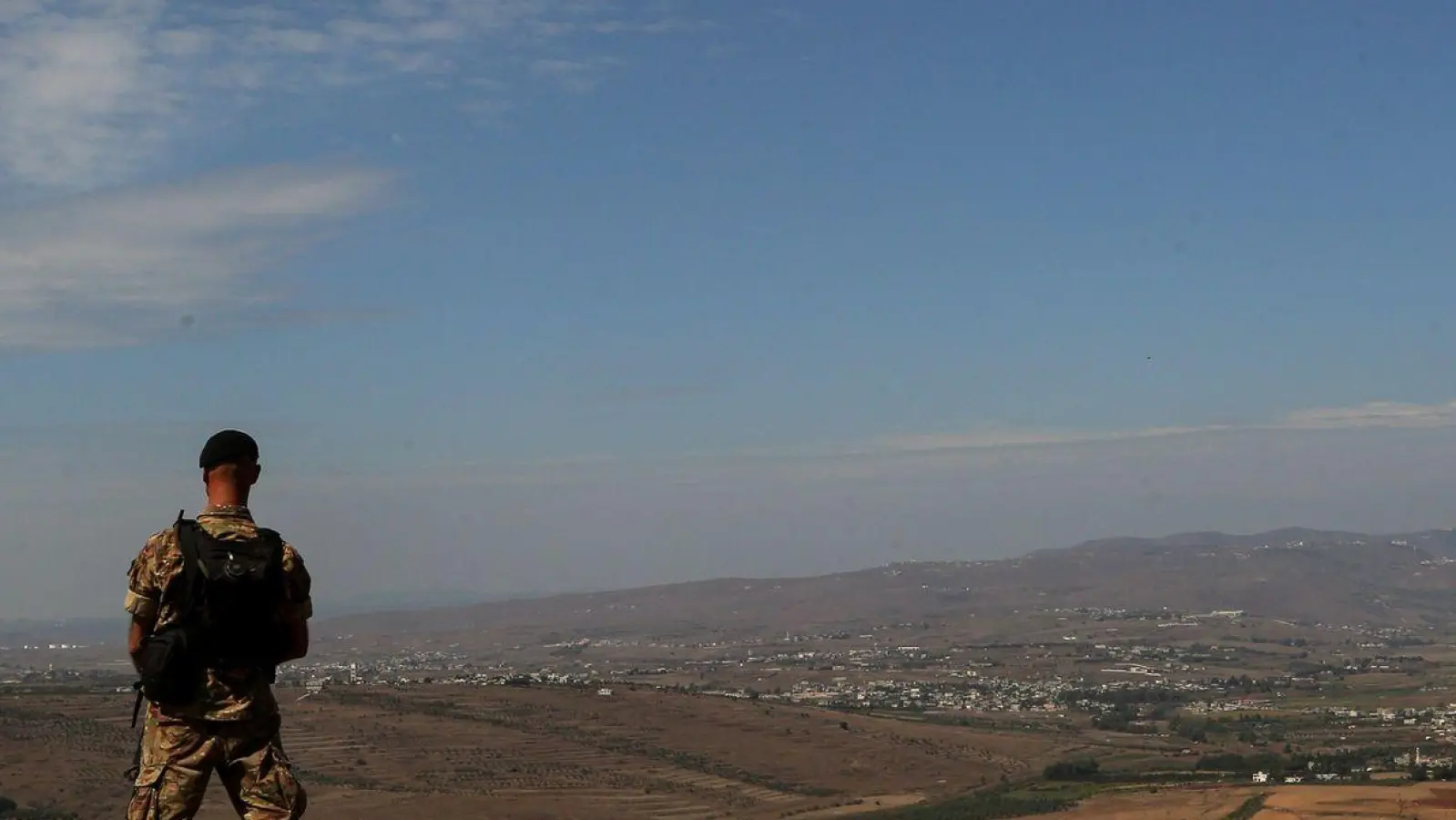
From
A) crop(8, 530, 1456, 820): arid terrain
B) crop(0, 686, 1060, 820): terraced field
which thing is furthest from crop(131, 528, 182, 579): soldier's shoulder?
crop(8, 530, 1456, 820): arid terrain

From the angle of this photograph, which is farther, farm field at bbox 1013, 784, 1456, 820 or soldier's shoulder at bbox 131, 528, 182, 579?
farm field at bbox 1013, 784, 1456, 820

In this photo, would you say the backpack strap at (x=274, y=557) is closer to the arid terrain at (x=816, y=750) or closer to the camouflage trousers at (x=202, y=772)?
the camouflage trousers at (x=202, y=772)

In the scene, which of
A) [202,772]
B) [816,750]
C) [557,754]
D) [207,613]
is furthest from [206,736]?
[816,750]

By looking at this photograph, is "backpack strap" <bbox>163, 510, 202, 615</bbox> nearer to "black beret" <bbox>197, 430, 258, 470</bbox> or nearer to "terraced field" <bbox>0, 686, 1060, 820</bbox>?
"black beret" <bbox>197, 430, 258, 470</bbox>

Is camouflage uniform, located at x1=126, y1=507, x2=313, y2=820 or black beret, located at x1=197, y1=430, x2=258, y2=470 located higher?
black beret, located at x1=197, y1=430, x2=258, y2=470

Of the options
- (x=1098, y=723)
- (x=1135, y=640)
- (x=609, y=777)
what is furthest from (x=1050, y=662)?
(x=609, y=777)

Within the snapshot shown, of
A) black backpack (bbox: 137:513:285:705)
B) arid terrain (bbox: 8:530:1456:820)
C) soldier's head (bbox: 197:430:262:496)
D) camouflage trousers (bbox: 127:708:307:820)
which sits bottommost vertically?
arid terrain (bbox: 8:530:1456:820)
